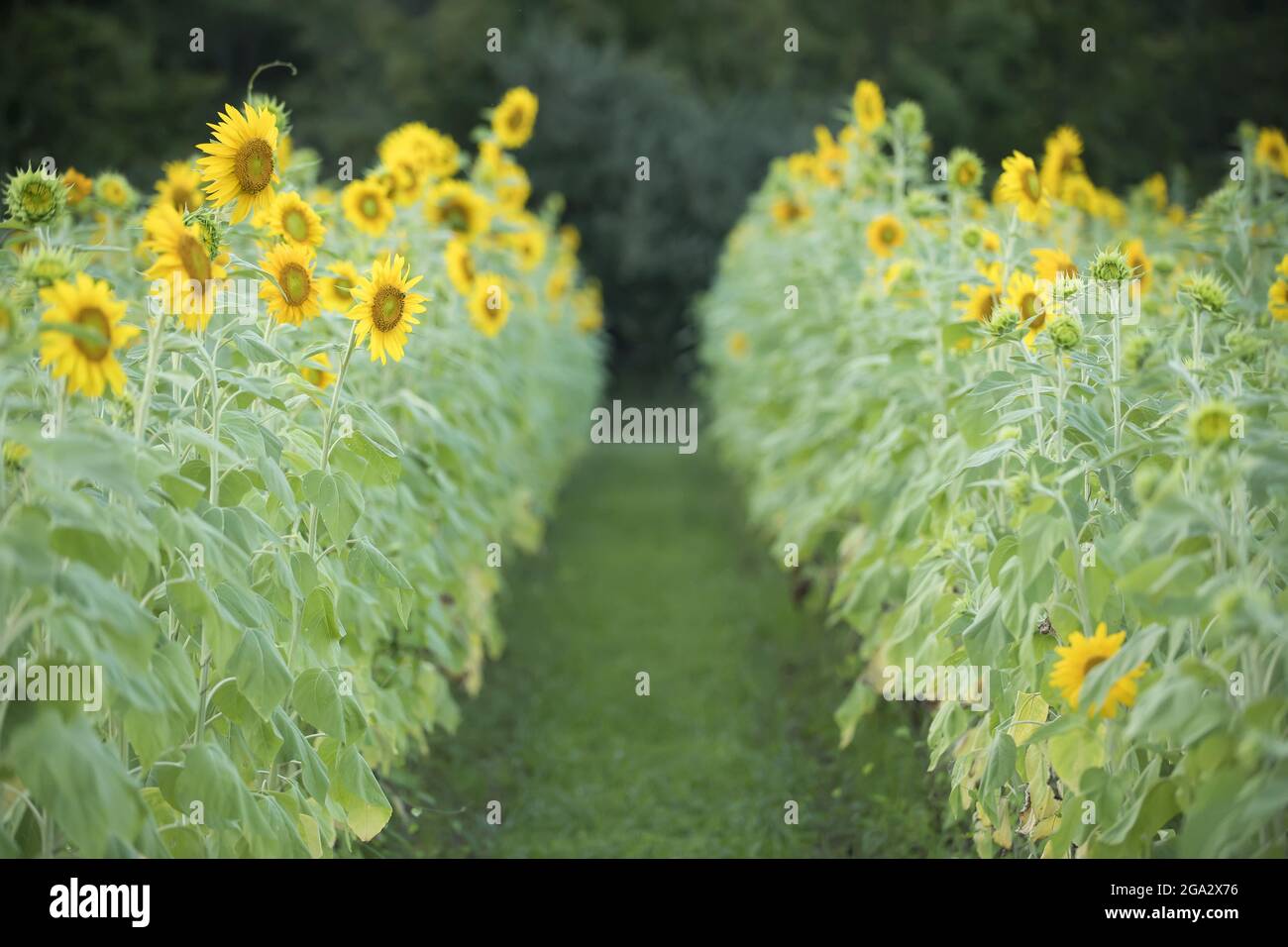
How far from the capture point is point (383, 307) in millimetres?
3145

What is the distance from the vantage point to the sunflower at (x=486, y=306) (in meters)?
5.23

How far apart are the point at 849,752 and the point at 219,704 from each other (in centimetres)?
289

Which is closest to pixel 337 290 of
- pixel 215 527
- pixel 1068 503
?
pixel 215 527

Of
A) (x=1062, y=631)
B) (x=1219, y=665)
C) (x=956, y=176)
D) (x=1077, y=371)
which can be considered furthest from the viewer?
(x=956, y=176)

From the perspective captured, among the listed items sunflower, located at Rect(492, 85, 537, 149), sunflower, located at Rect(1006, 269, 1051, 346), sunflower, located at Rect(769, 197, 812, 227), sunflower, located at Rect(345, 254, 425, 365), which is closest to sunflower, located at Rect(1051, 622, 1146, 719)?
sunflower, located at Rect(1006, 269, 1051, 346)

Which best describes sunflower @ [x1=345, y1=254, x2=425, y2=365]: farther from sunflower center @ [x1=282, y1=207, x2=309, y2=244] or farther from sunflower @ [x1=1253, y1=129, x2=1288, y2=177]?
sunflower @ [x1=1253, y1=129, x2=1288, y2=177]

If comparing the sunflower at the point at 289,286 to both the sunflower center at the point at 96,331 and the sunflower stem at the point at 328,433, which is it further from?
the sunflower center at the point at 96,331

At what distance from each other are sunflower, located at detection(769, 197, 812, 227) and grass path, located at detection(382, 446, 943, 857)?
206 cm

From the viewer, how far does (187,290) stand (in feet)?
8.08

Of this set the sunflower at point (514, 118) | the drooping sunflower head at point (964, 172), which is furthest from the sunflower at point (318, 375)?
the sunflower at point (514, 118)

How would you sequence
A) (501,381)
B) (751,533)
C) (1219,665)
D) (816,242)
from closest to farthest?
(1219,665), (501,381), (816,242), (751,533)

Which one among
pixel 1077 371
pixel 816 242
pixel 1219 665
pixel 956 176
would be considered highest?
pixel 816 242
